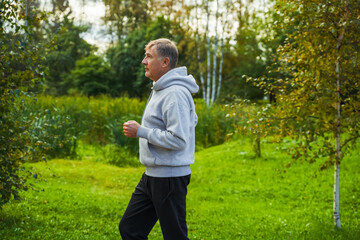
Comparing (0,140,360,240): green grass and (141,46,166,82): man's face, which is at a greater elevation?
(141,46,166,82): man's face

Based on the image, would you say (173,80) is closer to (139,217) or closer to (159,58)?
(159,58)

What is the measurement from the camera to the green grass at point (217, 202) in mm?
5172

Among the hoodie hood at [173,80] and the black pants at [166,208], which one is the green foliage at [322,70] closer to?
the hoodie hood at [173,80]

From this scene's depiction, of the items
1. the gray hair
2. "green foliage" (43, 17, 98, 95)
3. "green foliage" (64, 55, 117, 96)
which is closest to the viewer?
the gray hair

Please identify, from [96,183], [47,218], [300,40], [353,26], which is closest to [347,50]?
[353,26]

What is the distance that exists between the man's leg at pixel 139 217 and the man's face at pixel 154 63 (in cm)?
78

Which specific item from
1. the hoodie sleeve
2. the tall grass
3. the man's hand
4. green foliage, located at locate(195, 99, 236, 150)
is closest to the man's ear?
the hoodie sleeve

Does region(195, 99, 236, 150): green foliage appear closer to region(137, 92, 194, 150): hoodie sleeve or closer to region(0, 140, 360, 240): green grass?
region(0, 140, 360, 240): green grass

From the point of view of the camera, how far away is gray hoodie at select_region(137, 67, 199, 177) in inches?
104

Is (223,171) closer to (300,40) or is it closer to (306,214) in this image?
(306,214)

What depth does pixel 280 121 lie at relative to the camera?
17.0 feet

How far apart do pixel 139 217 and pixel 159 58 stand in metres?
1.21

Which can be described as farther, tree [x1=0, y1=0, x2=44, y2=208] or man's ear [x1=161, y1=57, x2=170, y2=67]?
tree [x1=0, y1=0, x2=44, y2=208]

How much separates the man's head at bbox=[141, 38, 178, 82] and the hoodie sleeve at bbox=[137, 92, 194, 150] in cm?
30
